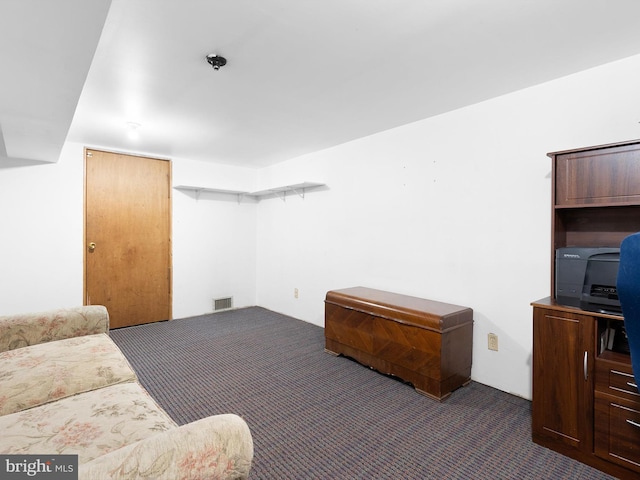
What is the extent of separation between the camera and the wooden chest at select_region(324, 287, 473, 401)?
8.08 feet

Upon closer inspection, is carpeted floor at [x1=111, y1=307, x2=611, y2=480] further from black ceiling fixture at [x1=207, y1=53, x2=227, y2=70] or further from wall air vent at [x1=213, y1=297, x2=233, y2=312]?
black ceiling fixture at [x1=207, y1=53, x2=227, y2=70]

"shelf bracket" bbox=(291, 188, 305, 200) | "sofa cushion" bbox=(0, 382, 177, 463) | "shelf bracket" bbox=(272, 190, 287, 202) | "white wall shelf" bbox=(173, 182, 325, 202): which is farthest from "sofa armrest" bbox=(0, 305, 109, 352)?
"shelf bracket" bbox=(272, 190, 287, 202)

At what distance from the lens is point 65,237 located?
387cm

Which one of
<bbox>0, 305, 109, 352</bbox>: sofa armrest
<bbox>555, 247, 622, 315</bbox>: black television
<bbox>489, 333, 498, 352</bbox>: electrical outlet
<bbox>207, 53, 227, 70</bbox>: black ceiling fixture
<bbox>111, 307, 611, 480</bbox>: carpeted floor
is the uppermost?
<bbox>207, 53, 227, 70</bbox>: black ceiling fixture

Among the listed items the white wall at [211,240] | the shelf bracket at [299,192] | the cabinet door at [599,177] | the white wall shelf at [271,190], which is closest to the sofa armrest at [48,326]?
the white wall at [211,240]

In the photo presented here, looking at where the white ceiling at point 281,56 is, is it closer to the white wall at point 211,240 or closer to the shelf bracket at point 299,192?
the shelf bracket at point 299,192

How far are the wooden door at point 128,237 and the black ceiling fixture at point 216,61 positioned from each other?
9.57ft

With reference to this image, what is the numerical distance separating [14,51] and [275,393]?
253 centimetres

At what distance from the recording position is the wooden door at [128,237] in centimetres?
407

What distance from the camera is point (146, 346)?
11.9 ft

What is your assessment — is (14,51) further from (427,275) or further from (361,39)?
(427,275)

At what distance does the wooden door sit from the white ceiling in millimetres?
994

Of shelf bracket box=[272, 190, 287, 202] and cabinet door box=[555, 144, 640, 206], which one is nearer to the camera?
cabinet door box=[555, 144, 640, 206]

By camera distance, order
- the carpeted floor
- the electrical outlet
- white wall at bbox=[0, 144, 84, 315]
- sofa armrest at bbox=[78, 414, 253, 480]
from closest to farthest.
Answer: sofa armrest at bbox=[78, 414, 253, 480], the carpeted floor, the electrical outlet, white wall at bbox=[0, 144, 84, 315]
